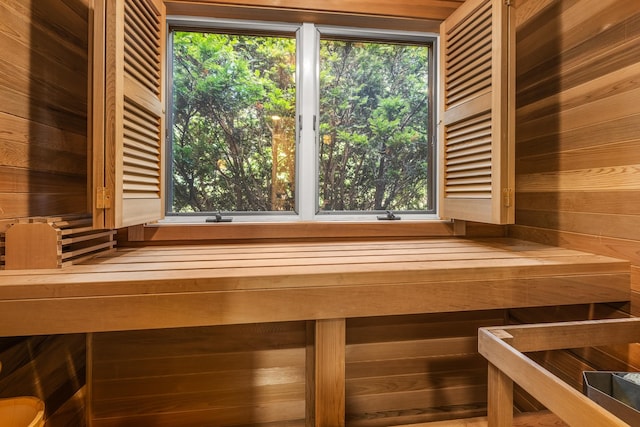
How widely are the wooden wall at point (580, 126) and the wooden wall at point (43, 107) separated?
7.02 feet

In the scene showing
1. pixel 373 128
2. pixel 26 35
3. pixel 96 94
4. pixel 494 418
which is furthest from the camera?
pixel 373 128

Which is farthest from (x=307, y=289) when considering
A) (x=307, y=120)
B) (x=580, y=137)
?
(x=580, y=137)

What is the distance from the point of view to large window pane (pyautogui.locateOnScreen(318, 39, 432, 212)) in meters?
2.00

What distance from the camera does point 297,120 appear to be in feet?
6.25

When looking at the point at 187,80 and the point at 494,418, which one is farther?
the point at 187,80

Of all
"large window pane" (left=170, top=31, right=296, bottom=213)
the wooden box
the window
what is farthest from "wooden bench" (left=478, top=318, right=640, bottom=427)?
the wooden box

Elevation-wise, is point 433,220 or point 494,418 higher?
point 433,220

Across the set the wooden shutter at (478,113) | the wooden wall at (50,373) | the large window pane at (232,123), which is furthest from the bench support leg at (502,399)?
the wooden wall at (50,373)

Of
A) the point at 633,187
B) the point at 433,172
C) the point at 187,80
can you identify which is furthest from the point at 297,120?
the point at 633,187

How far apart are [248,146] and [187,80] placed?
47 centimetres

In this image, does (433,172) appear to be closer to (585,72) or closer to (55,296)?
(585,72)

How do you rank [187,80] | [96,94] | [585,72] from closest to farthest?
1. [96,94]
2. [585,72]
3. [187,80]

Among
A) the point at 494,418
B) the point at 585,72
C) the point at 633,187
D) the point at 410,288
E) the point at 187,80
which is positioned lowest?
the point at 494,418

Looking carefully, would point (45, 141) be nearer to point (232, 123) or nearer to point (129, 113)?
point (129, 113)
